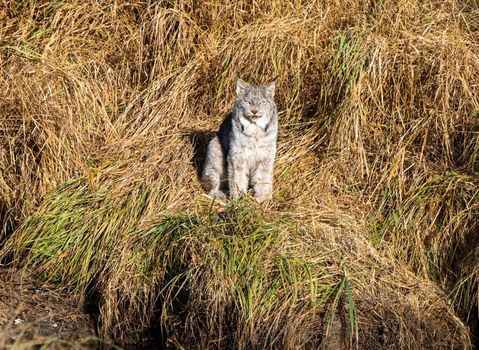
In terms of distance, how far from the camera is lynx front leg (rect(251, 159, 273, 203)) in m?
5.45

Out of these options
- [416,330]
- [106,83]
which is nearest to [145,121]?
[106,83]

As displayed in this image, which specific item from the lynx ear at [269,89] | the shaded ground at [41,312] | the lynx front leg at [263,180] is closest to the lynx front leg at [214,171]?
the lynx front leg at [263,180]

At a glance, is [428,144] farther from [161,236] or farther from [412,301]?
[161,236]

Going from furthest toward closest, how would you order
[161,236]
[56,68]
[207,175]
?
1. [56,68]
2. [207,175]
3. [161,236]

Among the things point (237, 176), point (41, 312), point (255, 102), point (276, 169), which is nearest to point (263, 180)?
point (237, 176)

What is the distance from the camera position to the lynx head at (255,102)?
17.8ft

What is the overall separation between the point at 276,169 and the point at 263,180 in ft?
1.02

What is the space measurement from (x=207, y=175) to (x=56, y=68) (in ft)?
4.54

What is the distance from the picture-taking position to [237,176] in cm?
550

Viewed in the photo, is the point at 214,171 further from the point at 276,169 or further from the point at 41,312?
the point at 41,312

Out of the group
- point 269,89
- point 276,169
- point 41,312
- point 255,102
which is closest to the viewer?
point 41,312

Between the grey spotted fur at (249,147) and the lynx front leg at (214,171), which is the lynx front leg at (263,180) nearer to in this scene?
the grey spotted fur at (249,147)

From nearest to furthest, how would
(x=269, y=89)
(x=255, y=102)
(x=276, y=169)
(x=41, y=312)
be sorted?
(x=41, y=312) < (x=255, y=102) < (x=269, y=89) < (x=276, y=169)

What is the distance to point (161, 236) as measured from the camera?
515cm
